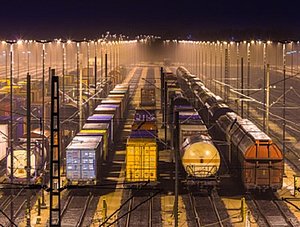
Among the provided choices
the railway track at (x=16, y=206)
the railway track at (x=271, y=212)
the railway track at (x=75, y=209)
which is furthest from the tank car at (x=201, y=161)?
the railway track at (x=16, y=206)

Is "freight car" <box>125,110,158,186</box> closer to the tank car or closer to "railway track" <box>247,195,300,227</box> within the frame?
the tank car

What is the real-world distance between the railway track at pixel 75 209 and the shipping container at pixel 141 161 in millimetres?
1986

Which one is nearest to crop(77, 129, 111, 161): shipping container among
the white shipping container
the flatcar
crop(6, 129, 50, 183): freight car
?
crop(6, 129, 50, 183): freight car

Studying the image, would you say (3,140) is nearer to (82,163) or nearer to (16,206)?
(82,163)

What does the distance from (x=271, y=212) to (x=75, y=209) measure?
7.14 m

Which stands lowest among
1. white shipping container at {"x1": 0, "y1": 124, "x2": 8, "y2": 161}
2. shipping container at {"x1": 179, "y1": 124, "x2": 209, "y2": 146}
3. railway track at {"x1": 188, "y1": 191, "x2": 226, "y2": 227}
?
railway track at {"x1": 188, "y1": 191, "x2": 226, "y2": 227}

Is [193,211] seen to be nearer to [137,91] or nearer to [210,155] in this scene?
[210,155]

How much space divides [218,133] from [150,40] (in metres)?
121

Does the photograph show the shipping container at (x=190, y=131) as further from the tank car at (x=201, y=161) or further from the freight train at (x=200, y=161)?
the tank car at (x=201, y=161)

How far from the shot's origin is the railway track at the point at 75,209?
81.5ft

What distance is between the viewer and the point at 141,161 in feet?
93.7

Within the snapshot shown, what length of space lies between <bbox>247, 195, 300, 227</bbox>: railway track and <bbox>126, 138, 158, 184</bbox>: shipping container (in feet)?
13.1

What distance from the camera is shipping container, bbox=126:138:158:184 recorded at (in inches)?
1120

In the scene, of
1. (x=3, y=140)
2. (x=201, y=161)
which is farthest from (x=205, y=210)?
(x=3, y=140)
